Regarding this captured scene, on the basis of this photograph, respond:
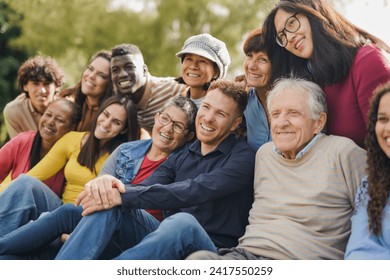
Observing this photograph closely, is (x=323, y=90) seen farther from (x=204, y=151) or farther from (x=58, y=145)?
(x=58, y=145)

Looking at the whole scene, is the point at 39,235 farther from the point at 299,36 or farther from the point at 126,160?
the point at 299,36

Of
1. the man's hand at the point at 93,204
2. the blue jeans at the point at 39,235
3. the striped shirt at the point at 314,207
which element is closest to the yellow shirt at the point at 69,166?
the blue jeans at the point at 39,235

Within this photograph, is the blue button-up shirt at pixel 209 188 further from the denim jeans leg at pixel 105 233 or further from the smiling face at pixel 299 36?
the smiling face at pixel 299 36

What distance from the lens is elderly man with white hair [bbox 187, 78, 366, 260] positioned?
304 centimetres

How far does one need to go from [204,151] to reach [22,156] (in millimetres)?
1854

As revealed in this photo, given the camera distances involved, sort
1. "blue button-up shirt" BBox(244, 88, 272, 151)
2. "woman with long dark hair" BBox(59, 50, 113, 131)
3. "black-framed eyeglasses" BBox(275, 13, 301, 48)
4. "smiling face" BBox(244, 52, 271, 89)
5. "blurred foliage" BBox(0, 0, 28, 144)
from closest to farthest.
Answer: "black-framed eyeglasses" BBox(275, 13, 301, 48) < "blue button-up shirt" BBox(244, 88, 272, 151) < "smiling face" BBox(244, 52, 271, 89) < "woman with long dark hair" BBox(59, 50, 113, 131) < "blurred foliage" BBox(0, 0, 28, 144)

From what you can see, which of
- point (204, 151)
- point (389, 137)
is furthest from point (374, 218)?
point (204, 151)

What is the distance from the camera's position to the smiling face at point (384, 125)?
2.81 metres

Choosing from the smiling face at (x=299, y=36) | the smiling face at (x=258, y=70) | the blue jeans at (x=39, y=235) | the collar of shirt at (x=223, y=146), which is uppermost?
the smiling face at (x=299, y=36)

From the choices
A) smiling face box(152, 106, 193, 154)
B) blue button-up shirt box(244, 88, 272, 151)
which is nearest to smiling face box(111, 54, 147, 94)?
smiling face box(152, 106, 193, 154)

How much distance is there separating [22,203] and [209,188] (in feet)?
4.48

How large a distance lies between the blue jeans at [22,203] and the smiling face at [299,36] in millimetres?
1932

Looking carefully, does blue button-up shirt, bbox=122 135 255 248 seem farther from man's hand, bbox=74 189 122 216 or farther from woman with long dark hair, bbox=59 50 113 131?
woman with long dark hair, bbox=59 50 113 131

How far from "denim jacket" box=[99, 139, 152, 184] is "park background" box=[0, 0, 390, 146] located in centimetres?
933
